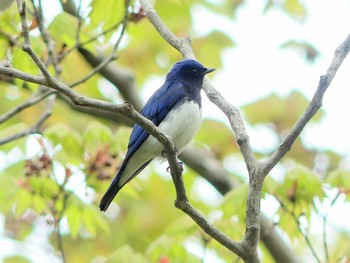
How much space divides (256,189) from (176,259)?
2.06 meters

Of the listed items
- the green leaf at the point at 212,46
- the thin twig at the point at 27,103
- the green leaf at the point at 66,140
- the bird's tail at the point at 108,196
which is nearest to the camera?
the bird's tail at the point at 108,196

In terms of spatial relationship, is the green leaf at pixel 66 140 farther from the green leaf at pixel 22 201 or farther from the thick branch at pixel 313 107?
the thick branch at pixel 313 107

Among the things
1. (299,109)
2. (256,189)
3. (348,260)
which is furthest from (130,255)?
(299,109)

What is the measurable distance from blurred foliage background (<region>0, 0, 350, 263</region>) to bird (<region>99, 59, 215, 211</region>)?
0.99ft

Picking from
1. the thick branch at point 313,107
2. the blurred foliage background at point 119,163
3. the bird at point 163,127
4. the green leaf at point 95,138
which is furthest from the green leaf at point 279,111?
the thick branch at point 313,107

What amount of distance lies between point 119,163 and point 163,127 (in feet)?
2.34

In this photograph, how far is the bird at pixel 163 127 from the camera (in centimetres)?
433

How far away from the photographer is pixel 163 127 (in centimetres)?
446

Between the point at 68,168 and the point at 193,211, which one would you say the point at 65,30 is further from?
the point at 193,211

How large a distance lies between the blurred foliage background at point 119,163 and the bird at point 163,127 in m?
0.30

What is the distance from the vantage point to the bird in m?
4.33

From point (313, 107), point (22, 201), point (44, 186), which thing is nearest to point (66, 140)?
point (44, 186)

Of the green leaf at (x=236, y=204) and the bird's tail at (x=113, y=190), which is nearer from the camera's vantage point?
the bird's tail at (x=113, y=190)

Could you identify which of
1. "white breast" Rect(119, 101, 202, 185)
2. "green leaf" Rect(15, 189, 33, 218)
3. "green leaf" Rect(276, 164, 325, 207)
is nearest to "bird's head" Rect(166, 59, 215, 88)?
"white breast" Rect(119, 101, 202, 185)
